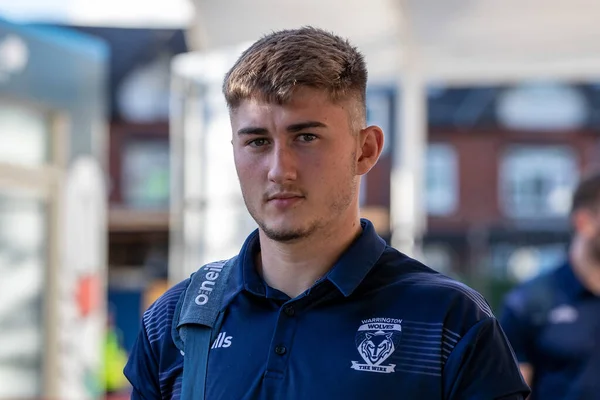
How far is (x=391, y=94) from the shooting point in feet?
71.0

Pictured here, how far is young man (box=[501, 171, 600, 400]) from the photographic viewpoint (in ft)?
11.6

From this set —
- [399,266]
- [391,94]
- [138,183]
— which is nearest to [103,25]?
[138,183]

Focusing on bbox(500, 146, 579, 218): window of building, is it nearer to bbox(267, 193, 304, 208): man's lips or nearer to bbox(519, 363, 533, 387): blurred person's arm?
bbox(519, 363, 533, 387): blurred person's arm

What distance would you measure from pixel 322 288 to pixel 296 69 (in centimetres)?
37

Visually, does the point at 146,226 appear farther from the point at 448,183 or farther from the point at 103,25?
the point at 448,183

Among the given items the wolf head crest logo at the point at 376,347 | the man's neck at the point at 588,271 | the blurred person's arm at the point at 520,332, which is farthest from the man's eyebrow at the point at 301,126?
the man's neck at the point at 588,271

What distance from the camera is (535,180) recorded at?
24.0 m

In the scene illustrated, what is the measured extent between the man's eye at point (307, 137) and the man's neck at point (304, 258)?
17 cm

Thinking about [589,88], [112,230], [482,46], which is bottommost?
[112,230]

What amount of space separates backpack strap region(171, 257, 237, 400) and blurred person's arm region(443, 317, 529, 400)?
0.41 m

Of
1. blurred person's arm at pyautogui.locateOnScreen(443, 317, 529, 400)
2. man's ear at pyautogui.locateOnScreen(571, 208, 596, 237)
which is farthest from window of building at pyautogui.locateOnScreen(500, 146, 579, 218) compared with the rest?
blurred person's arm at pyautogui.locateOnScreen(443, 317, 529, 400)

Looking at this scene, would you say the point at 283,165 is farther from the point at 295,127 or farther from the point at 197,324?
the point at 197,324

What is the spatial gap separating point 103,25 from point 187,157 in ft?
59.0

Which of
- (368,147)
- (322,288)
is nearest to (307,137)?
(368,147)
